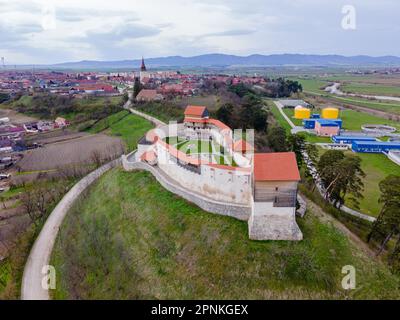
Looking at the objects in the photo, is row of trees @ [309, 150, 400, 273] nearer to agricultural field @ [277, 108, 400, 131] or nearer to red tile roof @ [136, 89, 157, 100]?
agricultural field @ [277, 108, 400, 131]

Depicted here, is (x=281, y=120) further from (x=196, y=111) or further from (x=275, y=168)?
(x=275, y=168)

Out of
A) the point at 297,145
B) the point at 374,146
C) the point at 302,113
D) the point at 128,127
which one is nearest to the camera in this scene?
the point at 297,145

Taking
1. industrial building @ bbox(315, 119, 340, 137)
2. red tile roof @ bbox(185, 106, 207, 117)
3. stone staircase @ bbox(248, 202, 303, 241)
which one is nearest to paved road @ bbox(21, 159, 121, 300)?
red tile roof @ bbox(185, 106, 207, 117)

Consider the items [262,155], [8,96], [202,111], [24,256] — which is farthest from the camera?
[8,96]

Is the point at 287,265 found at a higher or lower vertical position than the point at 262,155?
lower

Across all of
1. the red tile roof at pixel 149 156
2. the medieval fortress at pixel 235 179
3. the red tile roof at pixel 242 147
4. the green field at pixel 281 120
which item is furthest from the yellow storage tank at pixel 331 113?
the red tile roof at pixel 242 147

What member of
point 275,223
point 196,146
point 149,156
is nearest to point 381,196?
point 275,223

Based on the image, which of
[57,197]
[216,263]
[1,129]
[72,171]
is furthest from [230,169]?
[1,129]

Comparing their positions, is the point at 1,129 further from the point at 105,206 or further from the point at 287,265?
the point at 287,265
